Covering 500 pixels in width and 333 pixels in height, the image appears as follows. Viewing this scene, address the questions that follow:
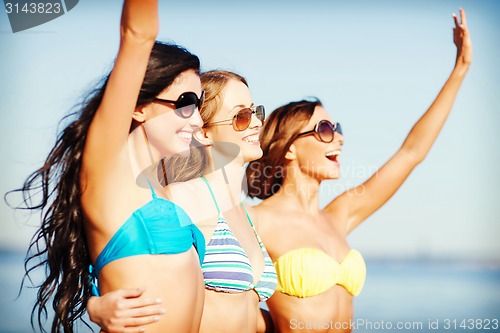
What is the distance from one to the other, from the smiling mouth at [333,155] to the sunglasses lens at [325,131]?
10cm

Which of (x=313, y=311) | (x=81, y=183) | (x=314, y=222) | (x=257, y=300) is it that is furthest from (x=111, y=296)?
(x=314, y=222)

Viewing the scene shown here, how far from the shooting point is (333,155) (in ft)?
17.4

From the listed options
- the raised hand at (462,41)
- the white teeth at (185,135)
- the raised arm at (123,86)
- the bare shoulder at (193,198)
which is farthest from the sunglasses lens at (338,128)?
the raised arm at (123,86)

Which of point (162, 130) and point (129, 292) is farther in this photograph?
point (162, 130)

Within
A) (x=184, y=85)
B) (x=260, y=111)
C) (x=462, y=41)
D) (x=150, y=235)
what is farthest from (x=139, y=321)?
(x=462, y=41)

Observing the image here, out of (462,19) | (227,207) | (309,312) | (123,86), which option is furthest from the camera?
(462,19)

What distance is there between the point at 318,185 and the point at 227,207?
121 cm

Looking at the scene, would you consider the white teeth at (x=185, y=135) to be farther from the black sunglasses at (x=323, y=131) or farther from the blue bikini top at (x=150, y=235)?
the black sunglasses at (x=323, y=131)

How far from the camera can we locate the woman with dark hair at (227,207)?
150 inches

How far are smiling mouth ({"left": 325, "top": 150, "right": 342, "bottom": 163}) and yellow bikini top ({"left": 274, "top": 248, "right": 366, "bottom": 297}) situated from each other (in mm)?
767

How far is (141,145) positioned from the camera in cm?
329

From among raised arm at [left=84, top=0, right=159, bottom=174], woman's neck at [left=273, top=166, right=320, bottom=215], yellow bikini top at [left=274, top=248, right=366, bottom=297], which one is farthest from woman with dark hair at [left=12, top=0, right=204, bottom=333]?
woman's neck at [left=273, top=166, right=320, bottom=215]

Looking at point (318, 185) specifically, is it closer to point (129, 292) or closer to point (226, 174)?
point (226, 174)

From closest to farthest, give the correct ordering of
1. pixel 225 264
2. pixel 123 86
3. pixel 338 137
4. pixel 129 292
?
pixel 123 86, pixel 129 292, pixel 225 264, pixel 338 137
